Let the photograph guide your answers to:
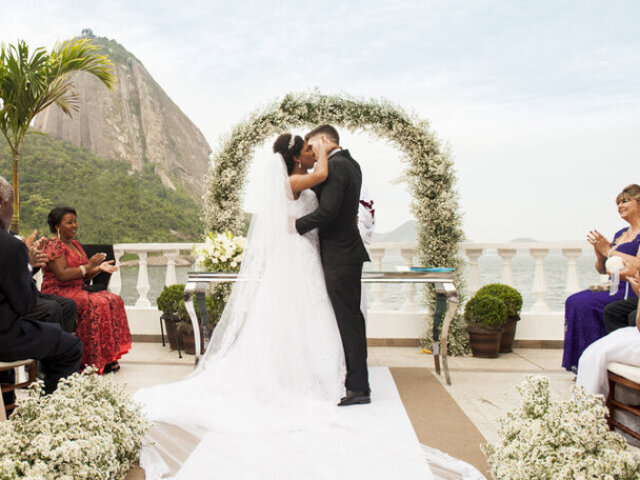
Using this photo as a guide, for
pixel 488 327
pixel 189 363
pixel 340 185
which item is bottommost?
pixel 189 363

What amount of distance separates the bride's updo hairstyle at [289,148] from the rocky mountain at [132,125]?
1480 inches

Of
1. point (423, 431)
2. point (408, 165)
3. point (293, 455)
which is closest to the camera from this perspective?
point (293, 455)

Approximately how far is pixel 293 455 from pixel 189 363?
9.27 feet

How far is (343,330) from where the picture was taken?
12.3 feet

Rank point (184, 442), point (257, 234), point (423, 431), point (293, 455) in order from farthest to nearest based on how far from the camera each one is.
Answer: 1. point (257, 234)
2. point (423, 431)
3. point (184, 442)
4. point (293, 455)

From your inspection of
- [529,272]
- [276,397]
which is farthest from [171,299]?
[529,272]

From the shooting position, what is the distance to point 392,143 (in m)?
5.95

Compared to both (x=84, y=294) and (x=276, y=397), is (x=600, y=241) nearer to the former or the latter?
(x=276, y=397)

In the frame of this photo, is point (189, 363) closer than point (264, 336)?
No

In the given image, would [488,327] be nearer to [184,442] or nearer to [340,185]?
[340,185]

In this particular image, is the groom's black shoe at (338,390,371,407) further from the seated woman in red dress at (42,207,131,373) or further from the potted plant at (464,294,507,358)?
the seated woman in red dress at (42,207,131,373)

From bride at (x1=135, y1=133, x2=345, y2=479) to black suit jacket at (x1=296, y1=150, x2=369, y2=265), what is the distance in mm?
90

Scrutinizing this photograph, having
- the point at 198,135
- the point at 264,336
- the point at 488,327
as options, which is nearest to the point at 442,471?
the point at 264,336

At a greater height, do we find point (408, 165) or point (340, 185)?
point (408, 165)
